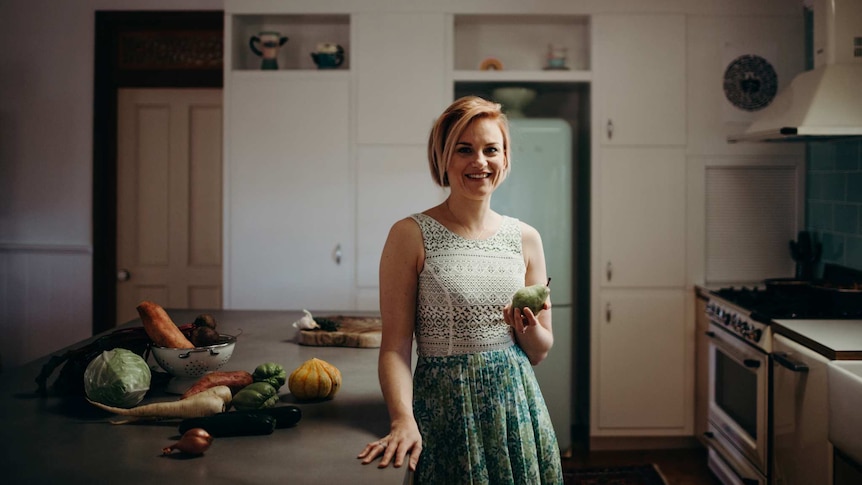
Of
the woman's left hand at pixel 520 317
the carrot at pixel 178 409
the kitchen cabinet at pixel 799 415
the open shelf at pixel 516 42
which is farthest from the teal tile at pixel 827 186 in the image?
the carrot at pixel 178 409

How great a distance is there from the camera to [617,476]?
3.67m

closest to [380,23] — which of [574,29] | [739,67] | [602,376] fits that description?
[574,29]

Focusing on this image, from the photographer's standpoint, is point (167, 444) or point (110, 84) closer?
point (167, 444)

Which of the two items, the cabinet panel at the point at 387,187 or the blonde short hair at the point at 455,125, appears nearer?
the blonde short hair at the point at 455,125

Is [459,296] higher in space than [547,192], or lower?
lower

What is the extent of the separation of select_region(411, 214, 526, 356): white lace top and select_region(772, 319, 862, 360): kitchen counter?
1186mm

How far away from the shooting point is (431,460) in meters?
1.79

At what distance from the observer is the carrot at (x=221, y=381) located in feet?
5.59

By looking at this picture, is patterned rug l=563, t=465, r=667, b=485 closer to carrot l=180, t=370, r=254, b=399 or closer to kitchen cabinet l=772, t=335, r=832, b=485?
kitchen cabinet l=772, t=335, r=832, b=485

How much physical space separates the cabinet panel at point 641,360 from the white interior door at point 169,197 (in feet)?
7.17

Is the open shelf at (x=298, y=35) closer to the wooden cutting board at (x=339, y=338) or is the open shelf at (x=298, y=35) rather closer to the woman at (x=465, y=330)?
the wooden cutting board at (x=339, y=338)

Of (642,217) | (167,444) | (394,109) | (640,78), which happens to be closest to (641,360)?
(642,217)

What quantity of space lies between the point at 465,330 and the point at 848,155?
2.54 m

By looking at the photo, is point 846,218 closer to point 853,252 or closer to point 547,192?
point 853,252
